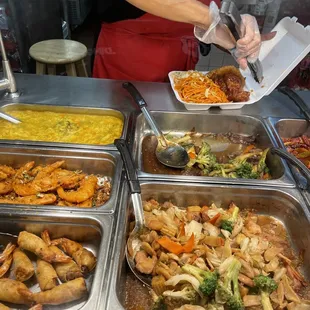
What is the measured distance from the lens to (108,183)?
2219 mm

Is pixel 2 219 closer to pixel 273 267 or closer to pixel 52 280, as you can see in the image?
pixel 52 280

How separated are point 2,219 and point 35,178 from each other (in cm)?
40

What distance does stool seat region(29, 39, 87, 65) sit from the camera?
4038mm

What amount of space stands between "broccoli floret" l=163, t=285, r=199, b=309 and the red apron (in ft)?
7.26

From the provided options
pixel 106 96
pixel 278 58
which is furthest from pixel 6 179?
pixel 278 58

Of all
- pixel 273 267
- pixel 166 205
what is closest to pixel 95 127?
pixel 166 205

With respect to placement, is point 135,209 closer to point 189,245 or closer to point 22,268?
point 189,245

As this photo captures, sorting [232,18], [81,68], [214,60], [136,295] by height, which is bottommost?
[214,60]

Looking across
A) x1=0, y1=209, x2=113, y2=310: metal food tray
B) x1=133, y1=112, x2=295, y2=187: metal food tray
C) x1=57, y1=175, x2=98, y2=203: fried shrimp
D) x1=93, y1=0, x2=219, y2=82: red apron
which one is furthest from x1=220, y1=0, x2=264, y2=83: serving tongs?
x1=0, y1=209, x2=113, y2=310: metal food tray

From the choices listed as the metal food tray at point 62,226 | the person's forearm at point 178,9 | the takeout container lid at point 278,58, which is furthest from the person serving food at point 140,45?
the metal food tray at point 62,226

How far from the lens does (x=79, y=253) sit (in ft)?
5.63

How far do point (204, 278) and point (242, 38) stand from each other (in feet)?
5.24

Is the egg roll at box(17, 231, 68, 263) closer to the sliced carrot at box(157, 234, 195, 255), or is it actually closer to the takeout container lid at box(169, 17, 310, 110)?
the sliced carrot at box(157, 234, 195, 255)

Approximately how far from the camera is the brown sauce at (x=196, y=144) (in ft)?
7.88
